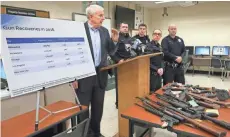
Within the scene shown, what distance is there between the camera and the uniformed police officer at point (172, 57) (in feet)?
11.3

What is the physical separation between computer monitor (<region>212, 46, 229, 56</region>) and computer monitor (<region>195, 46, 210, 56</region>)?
0.66 feet

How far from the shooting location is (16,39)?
128cm

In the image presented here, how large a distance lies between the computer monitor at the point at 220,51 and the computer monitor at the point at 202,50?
0.66 feet

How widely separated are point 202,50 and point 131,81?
6020 mm

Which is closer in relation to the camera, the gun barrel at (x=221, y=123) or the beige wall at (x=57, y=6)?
the gun barrel at (x=221, y=123)

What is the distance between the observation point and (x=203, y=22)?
752 cm

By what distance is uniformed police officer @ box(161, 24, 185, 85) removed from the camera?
344cm

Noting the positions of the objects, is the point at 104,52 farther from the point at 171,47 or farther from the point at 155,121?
the point at 171,47

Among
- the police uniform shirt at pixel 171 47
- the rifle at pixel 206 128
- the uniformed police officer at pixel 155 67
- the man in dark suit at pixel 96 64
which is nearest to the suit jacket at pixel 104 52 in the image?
the man in dark suit at pixel 96 64

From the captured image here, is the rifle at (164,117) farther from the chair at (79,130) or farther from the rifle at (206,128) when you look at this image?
the chair at (79,130)

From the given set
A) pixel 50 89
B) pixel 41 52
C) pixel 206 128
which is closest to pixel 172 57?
pixel 50 89

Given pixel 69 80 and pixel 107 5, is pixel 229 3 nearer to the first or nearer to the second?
pixel 107 5

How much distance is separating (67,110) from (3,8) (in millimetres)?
2848

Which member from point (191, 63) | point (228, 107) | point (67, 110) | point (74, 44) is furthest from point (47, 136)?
point (191, 63)
